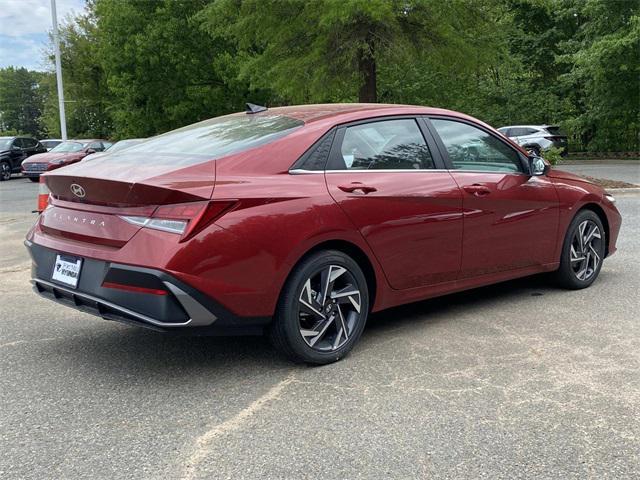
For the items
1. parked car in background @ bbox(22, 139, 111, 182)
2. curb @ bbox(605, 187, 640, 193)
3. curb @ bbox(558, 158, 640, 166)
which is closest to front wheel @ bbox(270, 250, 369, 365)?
curb @ bbox(605, 187, 640, 193)

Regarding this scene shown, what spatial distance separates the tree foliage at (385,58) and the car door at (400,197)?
10322mm

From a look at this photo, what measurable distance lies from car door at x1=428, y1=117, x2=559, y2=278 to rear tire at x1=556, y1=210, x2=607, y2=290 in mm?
247

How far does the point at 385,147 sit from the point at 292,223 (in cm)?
108

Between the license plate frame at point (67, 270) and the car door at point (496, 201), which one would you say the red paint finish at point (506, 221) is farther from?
the license plate frame at point (67, 270)

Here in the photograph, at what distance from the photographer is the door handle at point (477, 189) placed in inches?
182

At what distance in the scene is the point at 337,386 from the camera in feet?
11.6

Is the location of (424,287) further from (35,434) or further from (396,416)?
(35,434)

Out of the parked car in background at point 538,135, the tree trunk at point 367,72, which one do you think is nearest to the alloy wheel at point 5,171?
the tree trunk at point 367,72

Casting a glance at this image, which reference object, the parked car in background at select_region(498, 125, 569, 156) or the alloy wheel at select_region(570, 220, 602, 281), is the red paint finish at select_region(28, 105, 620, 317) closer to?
the alloy wheel at select_region(570, 220, 602, 281)

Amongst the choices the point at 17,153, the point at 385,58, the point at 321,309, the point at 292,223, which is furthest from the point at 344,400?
the point at 17,153

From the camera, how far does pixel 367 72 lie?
55.5 ft

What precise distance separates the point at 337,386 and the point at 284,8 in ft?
45.0

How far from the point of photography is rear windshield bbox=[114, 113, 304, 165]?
3768 mm

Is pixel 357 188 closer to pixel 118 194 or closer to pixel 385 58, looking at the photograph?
pixel 118 194
